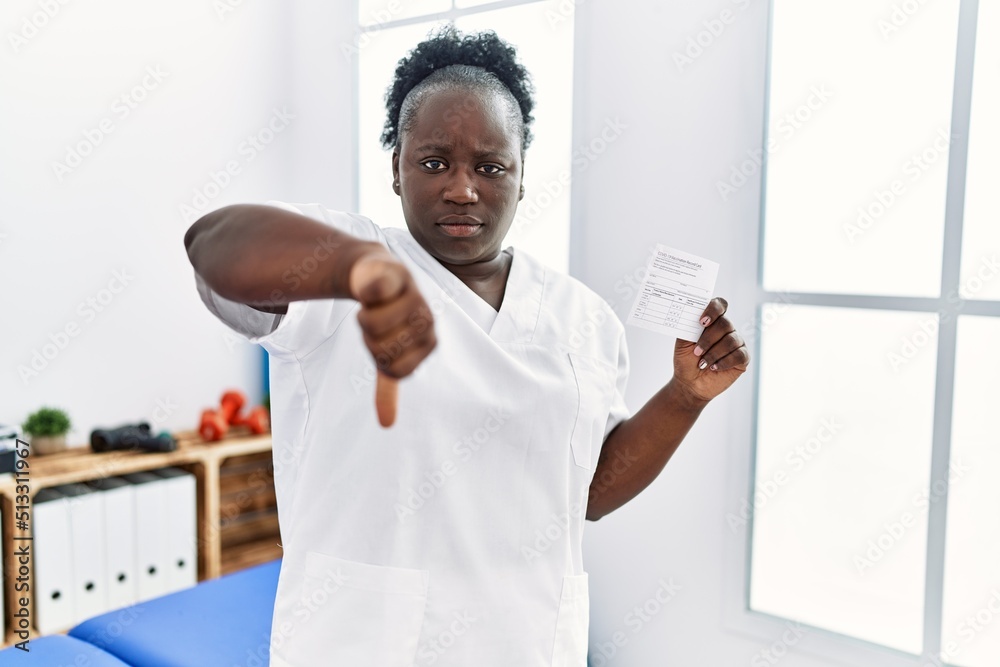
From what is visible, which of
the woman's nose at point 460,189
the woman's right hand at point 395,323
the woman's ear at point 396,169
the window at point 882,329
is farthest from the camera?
the window at point 882,329

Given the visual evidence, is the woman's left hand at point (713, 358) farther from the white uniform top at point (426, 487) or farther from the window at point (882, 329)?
the window at point (882, 329)

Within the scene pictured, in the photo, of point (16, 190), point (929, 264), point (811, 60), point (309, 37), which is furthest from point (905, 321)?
point (16, 190)

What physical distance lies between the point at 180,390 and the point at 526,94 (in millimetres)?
2097

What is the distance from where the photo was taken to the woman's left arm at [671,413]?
1.10 m

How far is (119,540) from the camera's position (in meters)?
2.26

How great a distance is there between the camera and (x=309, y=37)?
2.85 meters

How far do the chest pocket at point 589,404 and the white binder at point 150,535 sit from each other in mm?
1778

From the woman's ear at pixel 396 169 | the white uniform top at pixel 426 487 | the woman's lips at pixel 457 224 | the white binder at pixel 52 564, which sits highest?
the woman's ear at pixel 396 169

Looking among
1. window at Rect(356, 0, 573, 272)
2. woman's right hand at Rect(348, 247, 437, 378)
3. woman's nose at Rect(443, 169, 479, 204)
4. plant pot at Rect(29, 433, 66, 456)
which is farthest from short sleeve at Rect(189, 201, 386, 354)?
plant pot at Rect(29, 433, 66, 456)

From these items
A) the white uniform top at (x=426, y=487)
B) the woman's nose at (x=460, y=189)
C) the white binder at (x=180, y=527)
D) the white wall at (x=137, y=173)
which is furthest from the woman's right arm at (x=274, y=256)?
the white wall at (x=137, y=173)

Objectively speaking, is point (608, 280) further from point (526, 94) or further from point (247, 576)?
point (247, 576)

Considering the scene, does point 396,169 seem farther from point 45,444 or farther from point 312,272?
point 45,444

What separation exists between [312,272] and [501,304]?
18.1 inches

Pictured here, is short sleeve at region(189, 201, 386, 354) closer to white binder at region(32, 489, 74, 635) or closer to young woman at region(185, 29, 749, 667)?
young woman at region(185, 29, 749, 667)
